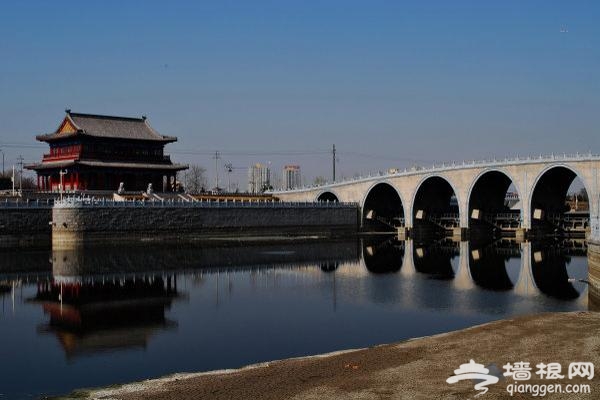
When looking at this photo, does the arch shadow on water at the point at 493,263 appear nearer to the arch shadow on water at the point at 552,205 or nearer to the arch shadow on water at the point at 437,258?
the arch shadow on water at the point at 437,258

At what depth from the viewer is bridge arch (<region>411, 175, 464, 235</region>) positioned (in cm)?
7775

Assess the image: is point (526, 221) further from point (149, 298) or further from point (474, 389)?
point (474, 389)

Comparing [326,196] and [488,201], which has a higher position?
[326,196]

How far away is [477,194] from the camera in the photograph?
241 ft

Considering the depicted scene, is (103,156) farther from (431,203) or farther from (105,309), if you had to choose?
(105,309)

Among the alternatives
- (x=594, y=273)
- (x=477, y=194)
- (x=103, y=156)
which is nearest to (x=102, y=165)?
(x=103, y=156)

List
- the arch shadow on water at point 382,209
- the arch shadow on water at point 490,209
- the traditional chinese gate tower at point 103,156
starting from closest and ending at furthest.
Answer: the arch shadow on water at point 490,209 < the traditional chinese gate tower at point 103,156 < the arch shadow on water at point 382,209

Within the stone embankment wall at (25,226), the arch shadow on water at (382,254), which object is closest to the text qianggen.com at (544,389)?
the arch shadow on water at (382,254)

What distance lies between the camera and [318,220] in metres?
74.9

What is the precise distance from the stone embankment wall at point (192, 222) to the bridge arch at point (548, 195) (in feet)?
65.6

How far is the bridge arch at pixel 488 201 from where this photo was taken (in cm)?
7231

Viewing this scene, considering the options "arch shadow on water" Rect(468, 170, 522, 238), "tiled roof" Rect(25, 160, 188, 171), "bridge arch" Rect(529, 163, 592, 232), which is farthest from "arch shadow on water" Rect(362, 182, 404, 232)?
"tiled roof" Rect(25, 160, 188, 171)

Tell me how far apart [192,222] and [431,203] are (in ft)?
94.0

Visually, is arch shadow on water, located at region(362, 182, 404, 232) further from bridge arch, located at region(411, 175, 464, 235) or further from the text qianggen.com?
the text qianggen.com
